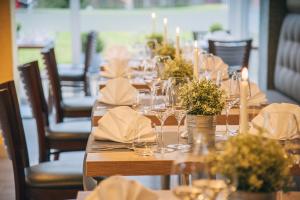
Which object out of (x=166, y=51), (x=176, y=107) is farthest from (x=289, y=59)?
(x=176, y=107)

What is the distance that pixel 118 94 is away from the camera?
4.30 m

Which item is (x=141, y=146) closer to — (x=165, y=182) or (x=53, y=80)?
(x=165, y=182)

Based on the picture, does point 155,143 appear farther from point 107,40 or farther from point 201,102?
point 107,40

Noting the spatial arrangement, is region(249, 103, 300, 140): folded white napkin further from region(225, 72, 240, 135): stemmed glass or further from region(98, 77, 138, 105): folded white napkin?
region(98, 77, 138, 105): folded white napkin

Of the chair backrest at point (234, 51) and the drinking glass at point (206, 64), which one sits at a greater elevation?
the drinking glass at point (206, 64)

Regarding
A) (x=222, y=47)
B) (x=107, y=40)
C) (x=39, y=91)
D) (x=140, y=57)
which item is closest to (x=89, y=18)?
(x=107, y=40)

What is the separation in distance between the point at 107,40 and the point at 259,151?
8.88 m

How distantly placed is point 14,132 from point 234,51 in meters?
4.40

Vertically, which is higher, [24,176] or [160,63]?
[160,63]

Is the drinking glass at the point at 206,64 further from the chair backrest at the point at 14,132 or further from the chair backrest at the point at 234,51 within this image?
the chair backrest at the point at 234,51

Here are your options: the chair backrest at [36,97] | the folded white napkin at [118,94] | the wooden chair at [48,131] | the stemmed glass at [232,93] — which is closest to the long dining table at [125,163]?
the stemmed glass at [232,93]

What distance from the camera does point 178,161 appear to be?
1.92m

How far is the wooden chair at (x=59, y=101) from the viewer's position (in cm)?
580

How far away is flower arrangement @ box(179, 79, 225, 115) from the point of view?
9.95 feet
